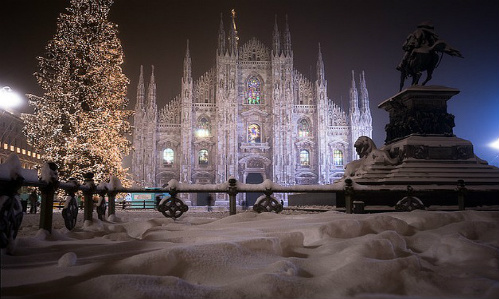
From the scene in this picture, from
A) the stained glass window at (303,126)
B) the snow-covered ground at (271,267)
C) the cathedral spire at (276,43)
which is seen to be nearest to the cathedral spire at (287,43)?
the cathedral spire at (276,43)

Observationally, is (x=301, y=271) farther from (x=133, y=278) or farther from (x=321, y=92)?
(x=321, y=92)

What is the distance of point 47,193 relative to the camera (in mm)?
4078

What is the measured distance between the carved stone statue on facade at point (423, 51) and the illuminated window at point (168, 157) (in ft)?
112

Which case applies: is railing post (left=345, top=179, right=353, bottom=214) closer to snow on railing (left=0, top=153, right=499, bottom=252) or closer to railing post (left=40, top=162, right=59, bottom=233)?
snow on railing (left=0, top=153, right=499, bottom=252)

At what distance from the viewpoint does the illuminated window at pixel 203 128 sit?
4125 centimetres

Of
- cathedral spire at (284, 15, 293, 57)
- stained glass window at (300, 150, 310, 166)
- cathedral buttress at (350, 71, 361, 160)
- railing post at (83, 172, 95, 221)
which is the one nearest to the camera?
railing post at (83, 172, 95, 221)

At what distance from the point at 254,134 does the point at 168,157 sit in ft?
34.8

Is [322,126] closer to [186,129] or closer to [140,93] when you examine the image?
[186,129]

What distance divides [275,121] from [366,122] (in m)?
10.9

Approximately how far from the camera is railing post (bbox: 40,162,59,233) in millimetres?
3916

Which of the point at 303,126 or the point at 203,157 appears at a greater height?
the point at 303,126

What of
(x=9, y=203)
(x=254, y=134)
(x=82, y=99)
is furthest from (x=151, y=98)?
(x=9, y=203)

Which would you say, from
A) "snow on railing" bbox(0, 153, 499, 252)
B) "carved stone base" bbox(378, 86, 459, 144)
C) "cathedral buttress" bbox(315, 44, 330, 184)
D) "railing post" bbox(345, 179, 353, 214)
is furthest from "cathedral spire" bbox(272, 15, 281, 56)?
"railing post" bbox(345, 179, 353, 214)

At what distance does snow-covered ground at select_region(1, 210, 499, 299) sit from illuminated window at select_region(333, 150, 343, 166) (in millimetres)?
38643
